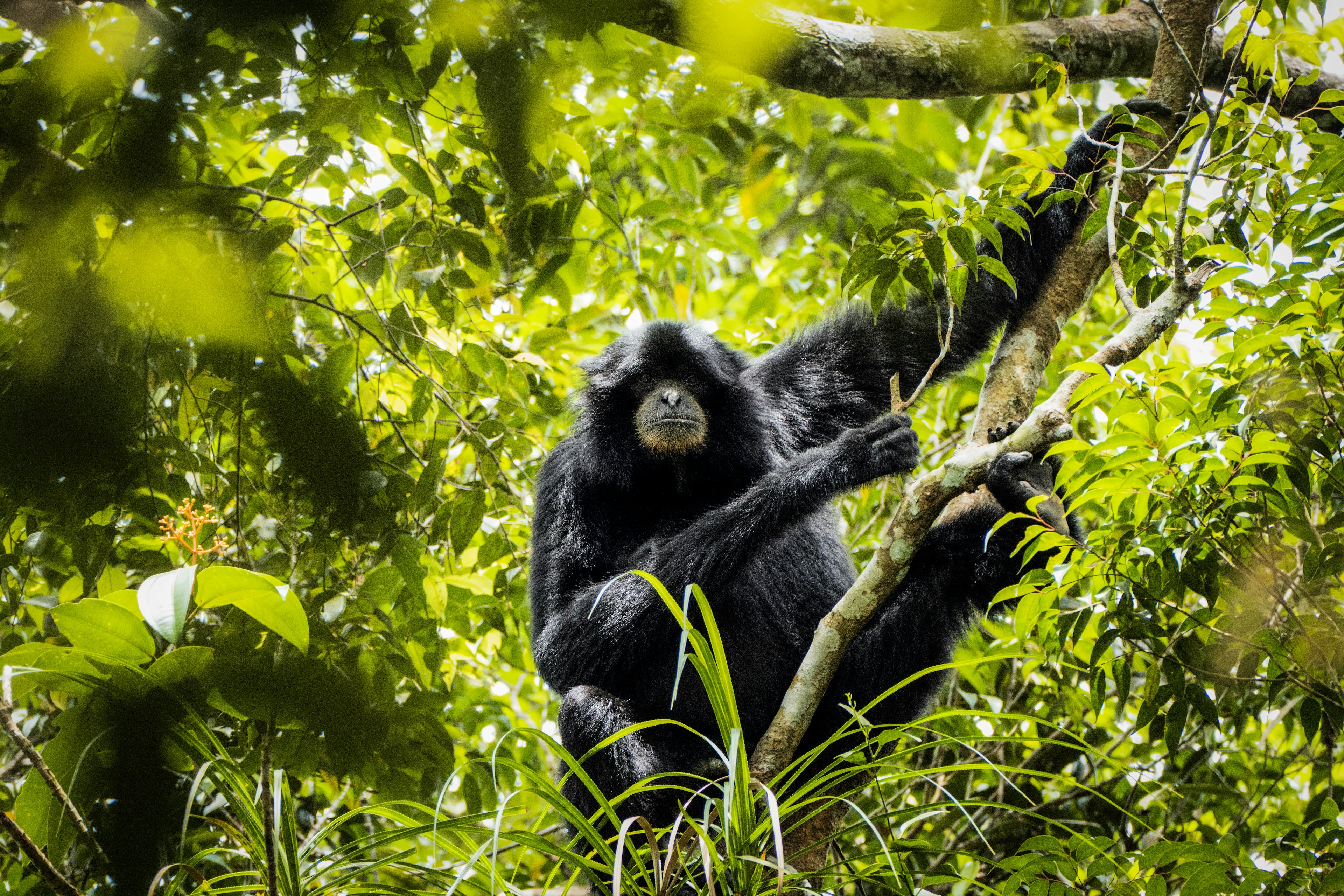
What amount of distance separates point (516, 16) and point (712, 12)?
0.30 meters

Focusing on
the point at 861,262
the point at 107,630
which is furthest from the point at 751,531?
the point at 107,630

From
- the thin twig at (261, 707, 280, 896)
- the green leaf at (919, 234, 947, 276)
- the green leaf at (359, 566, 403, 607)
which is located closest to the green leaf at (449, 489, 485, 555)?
the green leaf at (359, 566, 403, 607)

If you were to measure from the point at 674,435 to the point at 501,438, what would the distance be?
39.1 inches

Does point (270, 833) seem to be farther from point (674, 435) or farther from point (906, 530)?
point (674, 435)

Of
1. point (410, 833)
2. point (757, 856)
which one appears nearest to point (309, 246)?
point (410, 833)

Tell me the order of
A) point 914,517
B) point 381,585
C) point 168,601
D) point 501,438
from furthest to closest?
point 501,438
point 381,585
point 914,517
point 168,601

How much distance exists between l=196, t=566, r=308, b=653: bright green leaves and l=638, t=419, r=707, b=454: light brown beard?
347 cm

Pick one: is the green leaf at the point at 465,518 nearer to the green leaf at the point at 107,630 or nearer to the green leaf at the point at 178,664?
the green leaf at the point at 107,630

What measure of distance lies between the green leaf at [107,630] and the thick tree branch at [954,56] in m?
2.47

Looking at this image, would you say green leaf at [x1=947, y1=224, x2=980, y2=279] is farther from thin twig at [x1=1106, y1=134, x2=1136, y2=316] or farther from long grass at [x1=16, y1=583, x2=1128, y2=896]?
long grass at [x1=16, y1=583, x2=1128, y2=896]

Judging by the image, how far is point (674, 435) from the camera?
5.02 meters

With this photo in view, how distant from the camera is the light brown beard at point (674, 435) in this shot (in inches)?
198

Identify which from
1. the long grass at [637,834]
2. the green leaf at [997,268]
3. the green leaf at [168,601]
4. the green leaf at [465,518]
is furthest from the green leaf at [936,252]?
the green leaf at [168,601]

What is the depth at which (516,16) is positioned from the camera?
0.98 m
